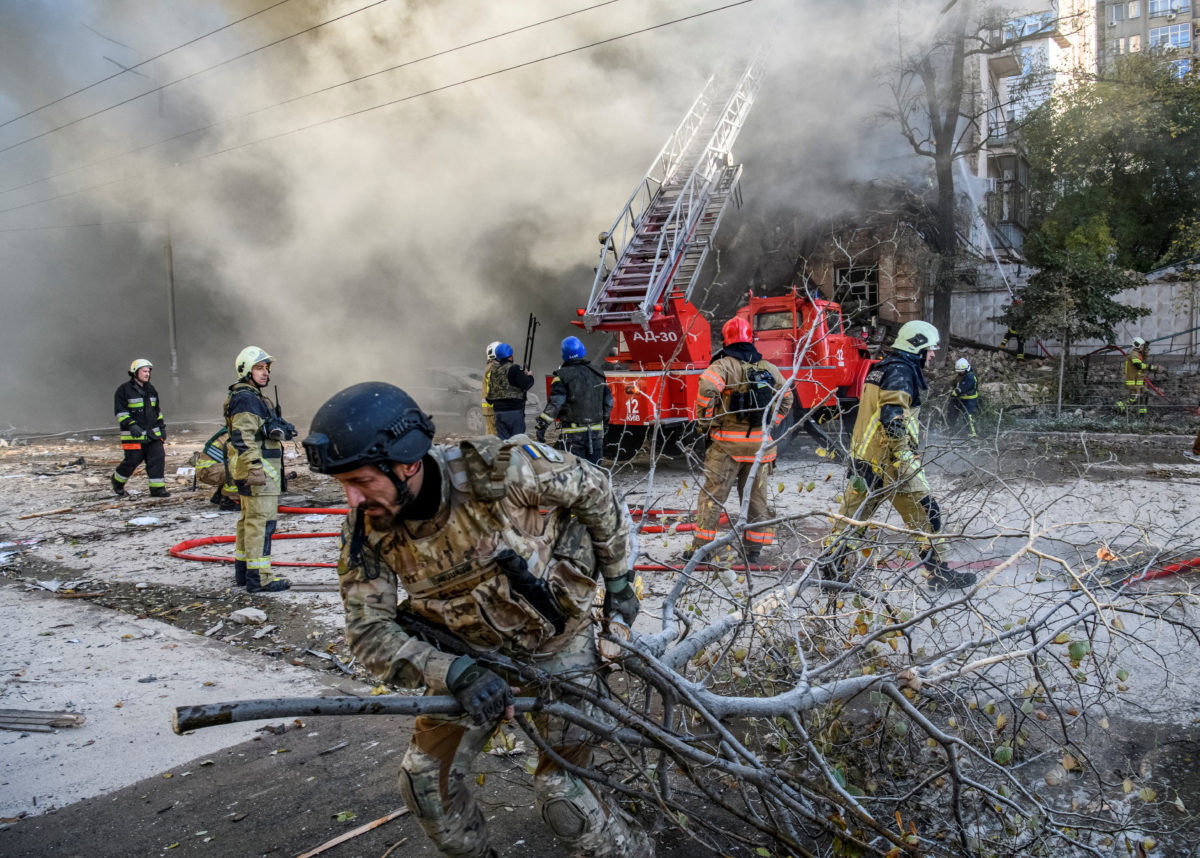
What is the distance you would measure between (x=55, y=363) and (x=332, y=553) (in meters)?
21.8

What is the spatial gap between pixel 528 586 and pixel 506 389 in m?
6.18

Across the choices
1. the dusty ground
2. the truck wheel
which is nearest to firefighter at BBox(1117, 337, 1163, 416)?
the dusty ground

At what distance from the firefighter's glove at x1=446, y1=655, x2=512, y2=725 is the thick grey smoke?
16.9 metres

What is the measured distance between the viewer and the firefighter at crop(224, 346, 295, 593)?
518 centimetres

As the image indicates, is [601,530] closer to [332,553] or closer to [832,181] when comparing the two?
[332,553]

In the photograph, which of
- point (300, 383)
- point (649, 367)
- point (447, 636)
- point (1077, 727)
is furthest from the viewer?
point (300, 383)

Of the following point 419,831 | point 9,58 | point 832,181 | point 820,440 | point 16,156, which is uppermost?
point 9,58

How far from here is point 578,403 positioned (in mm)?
7312

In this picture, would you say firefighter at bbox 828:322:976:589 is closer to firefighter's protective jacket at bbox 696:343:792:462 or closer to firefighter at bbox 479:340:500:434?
firefighter's protective jacket at bbox 696:343:792:462

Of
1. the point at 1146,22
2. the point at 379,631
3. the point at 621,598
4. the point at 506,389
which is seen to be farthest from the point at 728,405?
the point at 1146,22

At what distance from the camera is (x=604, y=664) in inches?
82.0

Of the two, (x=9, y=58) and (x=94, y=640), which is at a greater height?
(x=9, y=58)

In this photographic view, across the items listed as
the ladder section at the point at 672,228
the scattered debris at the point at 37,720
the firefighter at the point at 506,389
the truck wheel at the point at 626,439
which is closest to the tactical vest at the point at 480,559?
the scattered debris at the point at 37,720

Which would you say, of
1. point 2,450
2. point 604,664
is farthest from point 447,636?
point 2,450
